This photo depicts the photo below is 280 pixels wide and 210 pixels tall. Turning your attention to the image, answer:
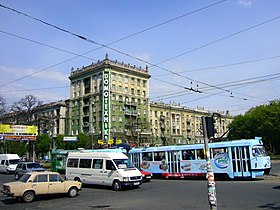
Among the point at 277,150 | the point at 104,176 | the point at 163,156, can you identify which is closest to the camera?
the point at 104,176

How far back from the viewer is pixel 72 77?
294 ft

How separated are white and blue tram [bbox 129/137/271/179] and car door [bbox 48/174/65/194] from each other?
12.2 meters

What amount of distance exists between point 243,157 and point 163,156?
736 centimetres

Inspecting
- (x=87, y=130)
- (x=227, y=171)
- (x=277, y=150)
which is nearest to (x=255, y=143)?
(x=227, y=171)

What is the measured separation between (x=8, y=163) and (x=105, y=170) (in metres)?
24.9

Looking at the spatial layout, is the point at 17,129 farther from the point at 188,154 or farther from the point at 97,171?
the point at 97,171

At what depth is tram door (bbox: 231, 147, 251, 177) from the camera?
22.5m

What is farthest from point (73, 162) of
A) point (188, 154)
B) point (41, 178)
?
point (188, 154)

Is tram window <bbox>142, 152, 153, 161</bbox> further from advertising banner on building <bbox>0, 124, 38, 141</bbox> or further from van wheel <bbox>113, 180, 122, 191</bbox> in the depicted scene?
advertising banner on building <bbox>0, 124, 38, 141</bbox>

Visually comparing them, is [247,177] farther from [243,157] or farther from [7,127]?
[7,127]

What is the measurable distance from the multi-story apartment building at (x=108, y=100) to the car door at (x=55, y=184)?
183 feet

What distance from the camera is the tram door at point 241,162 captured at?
886 inches

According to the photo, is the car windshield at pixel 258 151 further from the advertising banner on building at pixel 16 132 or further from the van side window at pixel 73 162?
the advertising banner on building at pixel 16 132

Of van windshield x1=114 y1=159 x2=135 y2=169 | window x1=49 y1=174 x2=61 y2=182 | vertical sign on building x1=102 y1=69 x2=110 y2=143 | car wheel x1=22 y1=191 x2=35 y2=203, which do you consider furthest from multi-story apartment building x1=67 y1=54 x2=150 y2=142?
car wheel x1=22 y1=191 x2=35 y2=203
